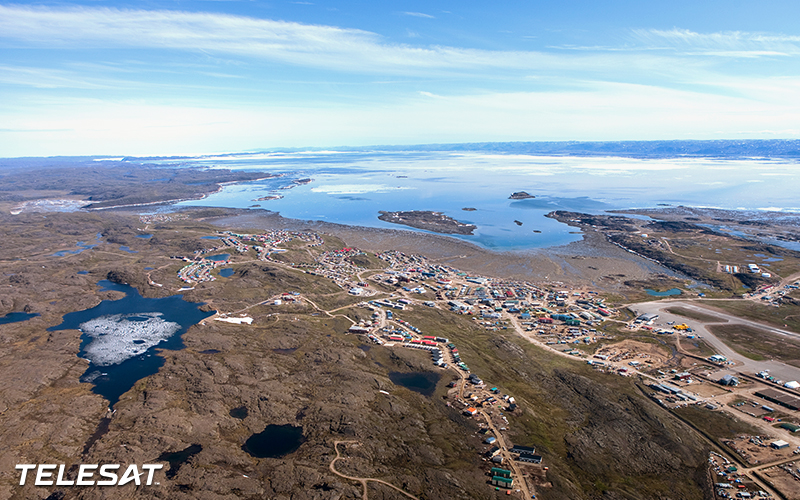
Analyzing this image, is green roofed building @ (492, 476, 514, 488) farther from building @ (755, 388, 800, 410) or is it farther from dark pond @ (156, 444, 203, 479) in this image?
building @ (755, 388, 800, 410)

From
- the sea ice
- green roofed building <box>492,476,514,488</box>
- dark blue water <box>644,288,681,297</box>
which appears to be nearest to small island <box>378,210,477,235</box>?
dark blue water <box>644,288,681,297</box>

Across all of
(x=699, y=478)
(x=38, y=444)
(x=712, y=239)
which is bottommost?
(x=699, y=478)

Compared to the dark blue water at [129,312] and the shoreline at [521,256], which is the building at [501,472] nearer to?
the dark blue water at [129,312]

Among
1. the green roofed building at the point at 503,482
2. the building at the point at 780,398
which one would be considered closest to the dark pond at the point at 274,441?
the green roofed building at the point at 503,482

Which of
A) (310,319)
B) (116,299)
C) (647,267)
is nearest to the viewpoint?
(310,319)

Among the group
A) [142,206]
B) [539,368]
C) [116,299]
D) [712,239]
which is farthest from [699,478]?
[142,206]

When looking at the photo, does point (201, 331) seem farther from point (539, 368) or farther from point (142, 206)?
point (142, 206)
